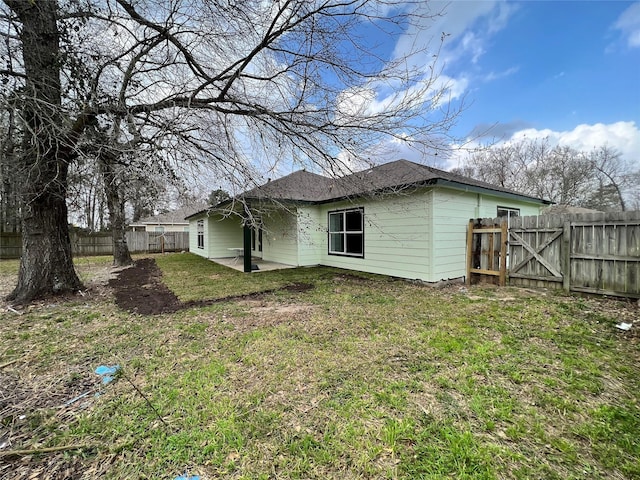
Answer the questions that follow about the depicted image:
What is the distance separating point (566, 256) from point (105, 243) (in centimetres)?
2089

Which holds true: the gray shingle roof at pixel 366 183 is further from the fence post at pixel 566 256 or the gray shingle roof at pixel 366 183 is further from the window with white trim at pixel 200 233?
the window with white trim at pixel 200 233

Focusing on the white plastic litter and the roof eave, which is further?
the roof eave

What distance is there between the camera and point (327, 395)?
2473 millimetres

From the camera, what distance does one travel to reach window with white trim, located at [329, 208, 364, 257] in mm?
8938

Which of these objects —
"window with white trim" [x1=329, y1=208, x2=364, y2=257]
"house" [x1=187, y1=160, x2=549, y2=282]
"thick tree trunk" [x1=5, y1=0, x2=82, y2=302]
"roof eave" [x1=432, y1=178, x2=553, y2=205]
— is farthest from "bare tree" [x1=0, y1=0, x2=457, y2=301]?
"window with white trim" [x1=329, y1=208, x2=364, y2=257]

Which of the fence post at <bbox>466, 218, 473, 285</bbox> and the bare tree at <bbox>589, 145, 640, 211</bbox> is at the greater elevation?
the bare tree at <bbox>589, 145, 640, 211</bbox>

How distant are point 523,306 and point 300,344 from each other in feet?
13.6

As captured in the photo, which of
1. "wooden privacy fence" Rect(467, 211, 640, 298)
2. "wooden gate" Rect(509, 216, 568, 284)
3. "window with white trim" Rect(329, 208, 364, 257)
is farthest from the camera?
"window with white trim" Rect(329, 208, 364, 257)

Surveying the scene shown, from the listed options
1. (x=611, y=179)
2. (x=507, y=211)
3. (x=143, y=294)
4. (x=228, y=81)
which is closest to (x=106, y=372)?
(x=143, y=294)

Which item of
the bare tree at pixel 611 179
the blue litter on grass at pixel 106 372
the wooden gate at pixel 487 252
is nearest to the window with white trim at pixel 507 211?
the wooden gate at pixel 487 252

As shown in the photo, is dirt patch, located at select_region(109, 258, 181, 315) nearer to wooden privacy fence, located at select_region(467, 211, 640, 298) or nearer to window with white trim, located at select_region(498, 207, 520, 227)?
wooden privacy fence, located at select_region(467, 211, 640, 298)

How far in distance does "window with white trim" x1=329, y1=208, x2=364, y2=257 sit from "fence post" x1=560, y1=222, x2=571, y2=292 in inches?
186

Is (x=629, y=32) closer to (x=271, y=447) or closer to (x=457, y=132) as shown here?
(x=457, y=132)

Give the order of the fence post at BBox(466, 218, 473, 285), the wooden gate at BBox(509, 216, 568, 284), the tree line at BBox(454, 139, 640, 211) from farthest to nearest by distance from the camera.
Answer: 1. the tree line at BBox(454, 139, 640, 211)
2. the fence post at BBox(466, 218, 473, 285)
3. the wooden gate at BBox(509, 216, 568, 284)
